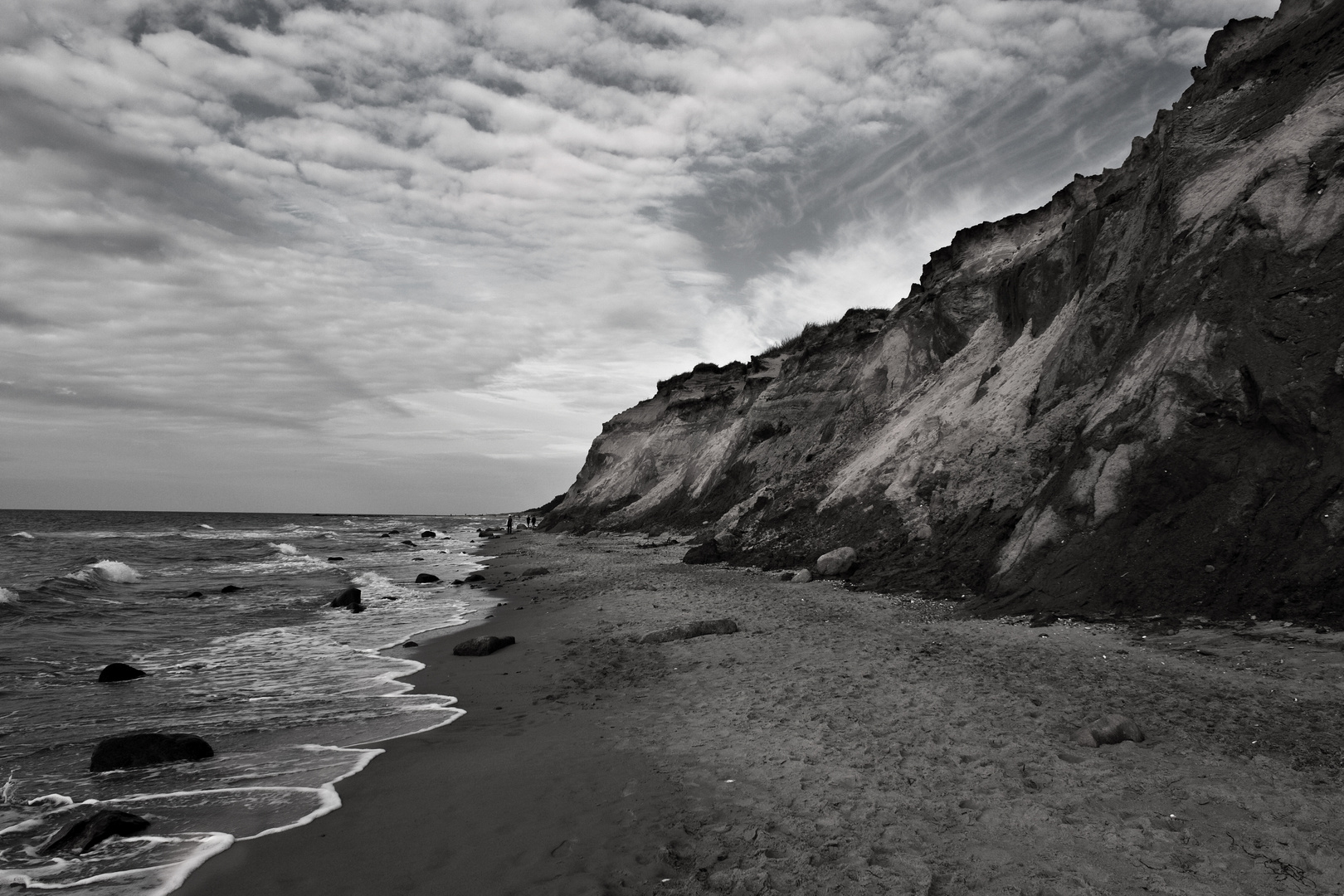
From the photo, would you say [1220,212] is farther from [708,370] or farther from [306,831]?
[708,370]

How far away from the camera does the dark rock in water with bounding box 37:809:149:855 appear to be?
5.05m

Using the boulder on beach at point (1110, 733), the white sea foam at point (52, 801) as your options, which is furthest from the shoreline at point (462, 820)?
the boulder on beach at point (1110, 733)

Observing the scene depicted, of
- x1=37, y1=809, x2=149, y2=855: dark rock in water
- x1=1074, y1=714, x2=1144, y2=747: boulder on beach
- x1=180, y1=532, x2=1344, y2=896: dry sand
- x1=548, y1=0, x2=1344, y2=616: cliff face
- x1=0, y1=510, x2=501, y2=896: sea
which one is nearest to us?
x1=180, y1=532, x2=1344, y2=896: dry sand

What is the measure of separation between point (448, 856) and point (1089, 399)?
13.6 metres

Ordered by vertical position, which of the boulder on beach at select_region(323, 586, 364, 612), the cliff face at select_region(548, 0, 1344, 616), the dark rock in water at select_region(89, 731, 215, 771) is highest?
the cliff face at select_region(548, 0, 1344, 616)

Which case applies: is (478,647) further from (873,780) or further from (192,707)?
(873,780)

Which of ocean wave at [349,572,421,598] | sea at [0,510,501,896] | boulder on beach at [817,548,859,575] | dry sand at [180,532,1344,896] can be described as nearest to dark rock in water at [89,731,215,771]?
sea at [0,510,501,896]

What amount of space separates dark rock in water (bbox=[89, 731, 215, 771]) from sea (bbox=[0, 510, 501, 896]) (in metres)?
0.14

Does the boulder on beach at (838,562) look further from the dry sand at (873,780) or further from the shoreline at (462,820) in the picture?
the shoreline at (462,820)

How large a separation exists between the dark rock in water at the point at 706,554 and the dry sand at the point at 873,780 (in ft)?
42.0

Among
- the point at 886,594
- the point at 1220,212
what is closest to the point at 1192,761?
the point at 886,594

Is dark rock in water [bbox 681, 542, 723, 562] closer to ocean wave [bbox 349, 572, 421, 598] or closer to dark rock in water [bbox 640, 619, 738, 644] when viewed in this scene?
ocean wave [bbox 349, 572, 421, 598]

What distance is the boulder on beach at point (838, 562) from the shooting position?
16375 mm

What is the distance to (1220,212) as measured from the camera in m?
11.9
